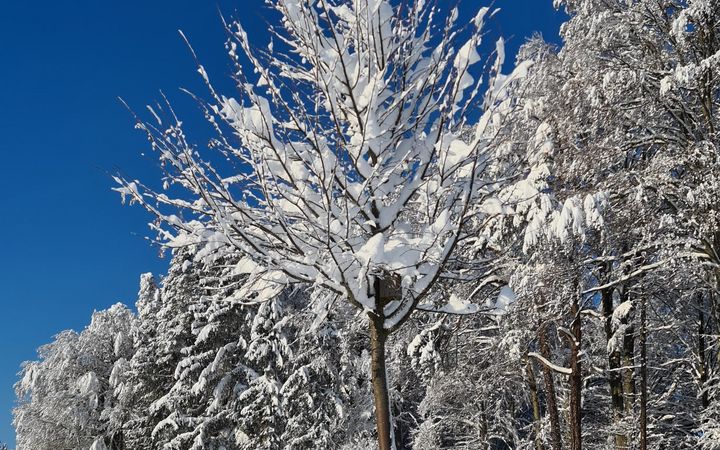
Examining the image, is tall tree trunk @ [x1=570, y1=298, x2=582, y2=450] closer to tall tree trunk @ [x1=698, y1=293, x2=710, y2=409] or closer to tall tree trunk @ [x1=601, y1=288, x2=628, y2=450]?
tall tree trunk @ [x1=601, y1=288, x2=628, y2=450]

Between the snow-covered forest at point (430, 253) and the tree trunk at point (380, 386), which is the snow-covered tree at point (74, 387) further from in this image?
the tree trunk at point (380, 386)

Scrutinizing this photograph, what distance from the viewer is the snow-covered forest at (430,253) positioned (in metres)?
3.41

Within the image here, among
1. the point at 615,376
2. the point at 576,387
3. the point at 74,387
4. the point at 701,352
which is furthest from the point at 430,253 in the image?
the point at 74,387

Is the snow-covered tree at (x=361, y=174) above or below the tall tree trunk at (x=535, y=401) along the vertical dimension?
above

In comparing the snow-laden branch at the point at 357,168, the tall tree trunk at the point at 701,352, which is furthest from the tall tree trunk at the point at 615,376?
the snow-laden branch at the point at 357,168

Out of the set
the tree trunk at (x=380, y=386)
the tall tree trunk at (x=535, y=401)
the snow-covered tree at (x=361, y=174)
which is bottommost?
the tall tree trunk at (x=535, y=401)

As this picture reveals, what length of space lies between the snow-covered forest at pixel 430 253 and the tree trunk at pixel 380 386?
2 cm

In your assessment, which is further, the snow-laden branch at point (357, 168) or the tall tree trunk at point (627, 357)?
the tall tree trunk at point (627, 357)

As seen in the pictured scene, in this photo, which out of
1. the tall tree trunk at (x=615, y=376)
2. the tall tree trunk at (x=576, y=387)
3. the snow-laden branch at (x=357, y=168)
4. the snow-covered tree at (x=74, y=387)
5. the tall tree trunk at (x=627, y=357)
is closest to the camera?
the snow-laden branch at (x=357, y=168)

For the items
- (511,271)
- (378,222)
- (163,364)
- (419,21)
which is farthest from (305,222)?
(163,364)

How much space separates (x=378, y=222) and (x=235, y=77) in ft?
3.92

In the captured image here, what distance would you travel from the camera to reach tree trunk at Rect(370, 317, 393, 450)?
3410 mm

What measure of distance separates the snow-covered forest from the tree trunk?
0.06 ft

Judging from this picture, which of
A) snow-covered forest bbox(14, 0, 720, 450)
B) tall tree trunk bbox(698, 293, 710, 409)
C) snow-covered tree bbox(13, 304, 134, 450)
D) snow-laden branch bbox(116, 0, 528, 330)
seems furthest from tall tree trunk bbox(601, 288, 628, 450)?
snow-covered tree bbox(13, 304, 134, 450)
